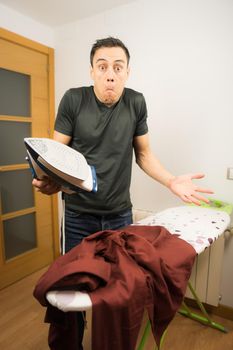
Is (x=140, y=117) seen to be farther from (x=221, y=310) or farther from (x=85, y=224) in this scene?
(x=221, y=310)

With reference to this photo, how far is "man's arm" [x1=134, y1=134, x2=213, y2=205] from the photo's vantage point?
101 centimetres

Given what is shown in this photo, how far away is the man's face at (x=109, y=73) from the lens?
1.12m

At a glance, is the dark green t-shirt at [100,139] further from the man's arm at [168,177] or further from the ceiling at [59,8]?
the ceiling at [59,8]

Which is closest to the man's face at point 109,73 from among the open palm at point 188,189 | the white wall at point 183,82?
the open palm at point 188,189

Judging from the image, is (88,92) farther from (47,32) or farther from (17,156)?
(47,32)

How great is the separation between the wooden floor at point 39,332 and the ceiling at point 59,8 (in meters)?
2.16

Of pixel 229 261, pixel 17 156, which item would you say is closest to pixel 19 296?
pixel 17 156

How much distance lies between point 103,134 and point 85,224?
426mm

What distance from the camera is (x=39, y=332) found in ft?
4.99

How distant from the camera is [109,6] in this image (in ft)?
5.90

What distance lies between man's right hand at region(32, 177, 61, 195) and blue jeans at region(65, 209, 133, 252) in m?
0.29

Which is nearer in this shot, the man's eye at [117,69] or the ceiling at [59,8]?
the man's eye at [117,69]

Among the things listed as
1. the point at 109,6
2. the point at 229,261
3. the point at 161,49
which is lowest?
the point at 229,261

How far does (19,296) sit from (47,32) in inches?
85.8
